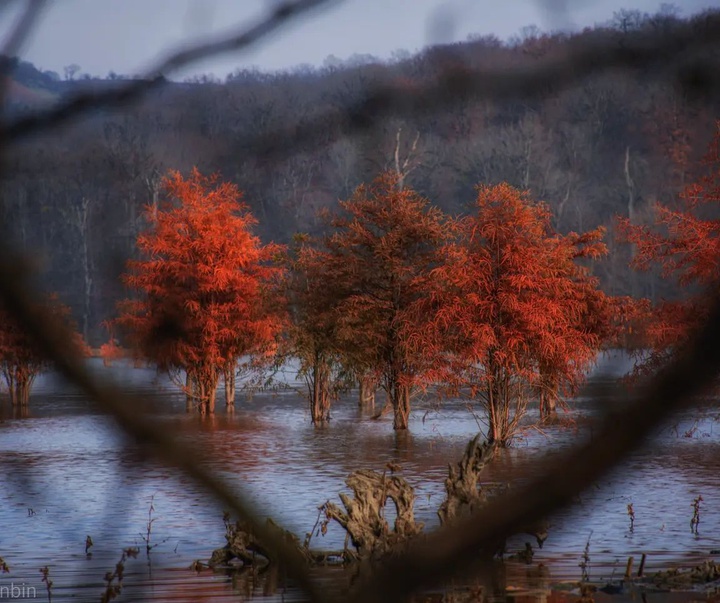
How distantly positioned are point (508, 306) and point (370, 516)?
419 inches

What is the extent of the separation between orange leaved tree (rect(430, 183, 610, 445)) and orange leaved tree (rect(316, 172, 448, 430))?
305 cm

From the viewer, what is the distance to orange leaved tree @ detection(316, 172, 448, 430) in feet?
76.1

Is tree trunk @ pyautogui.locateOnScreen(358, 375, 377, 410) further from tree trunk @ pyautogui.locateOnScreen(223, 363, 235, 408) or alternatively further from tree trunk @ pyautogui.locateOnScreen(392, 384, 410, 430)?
tree trunk @ pyautogui.locateOnScreen(392, 384, 410, 430)

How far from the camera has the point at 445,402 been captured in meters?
32.9

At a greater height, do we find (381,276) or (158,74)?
(381,276)

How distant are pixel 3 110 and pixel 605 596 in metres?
8.03

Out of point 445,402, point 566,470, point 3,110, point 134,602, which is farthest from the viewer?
point 445,402

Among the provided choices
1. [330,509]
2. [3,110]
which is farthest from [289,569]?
[330,509]

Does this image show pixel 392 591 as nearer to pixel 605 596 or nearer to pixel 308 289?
pixel 605 596

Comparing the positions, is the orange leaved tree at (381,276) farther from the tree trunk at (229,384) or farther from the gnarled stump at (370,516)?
the gnarled stump at (370,516)

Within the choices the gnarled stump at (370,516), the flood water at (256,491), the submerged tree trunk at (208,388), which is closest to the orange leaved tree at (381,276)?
the flood water at (256,491)

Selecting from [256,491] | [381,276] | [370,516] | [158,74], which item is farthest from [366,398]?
[158,74]

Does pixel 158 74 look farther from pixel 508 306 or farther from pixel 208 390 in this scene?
pixel 208 390

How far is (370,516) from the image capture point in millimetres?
8805
